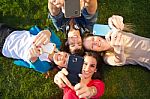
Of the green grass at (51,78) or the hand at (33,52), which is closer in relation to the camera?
the hand at (33,52)

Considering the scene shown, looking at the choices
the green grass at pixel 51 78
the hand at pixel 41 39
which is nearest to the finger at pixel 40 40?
the hand at pixel 41 39

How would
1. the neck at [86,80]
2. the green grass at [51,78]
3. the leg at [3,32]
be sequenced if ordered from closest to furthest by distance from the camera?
1. the neck at [86,80]
2. the leg at [3,32]
3. the green grass at [51,78]

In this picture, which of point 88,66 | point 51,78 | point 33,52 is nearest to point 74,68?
point 88,66

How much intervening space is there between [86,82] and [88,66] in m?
0.07

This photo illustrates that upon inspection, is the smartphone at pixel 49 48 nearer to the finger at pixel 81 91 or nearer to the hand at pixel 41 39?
the hand at pixel 41 39

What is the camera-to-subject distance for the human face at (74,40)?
1365 mm

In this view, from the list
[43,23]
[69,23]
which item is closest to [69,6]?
[69,23]

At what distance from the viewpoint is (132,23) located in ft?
5.46

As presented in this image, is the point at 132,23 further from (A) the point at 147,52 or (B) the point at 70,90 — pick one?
(B) the point at 70,90

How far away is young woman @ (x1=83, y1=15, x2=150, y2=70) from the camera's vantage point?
1312 mm

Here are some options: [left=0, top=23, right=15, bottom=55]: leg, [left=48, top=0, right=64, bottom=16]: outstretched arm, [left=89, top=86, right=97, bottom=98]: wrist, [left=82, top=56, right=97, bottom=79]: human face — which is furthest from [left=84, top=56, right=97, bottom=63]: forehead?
[left=0, top=23, right=15, bottom=55]: leg

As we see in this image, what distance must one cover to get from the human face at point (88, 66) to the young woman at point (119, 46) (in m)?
0.04

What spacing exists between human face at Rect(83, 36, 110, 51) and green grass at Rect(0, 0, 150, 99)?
0.29 meters

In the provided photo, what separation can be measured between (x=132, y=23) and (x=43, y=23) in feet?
1.33
